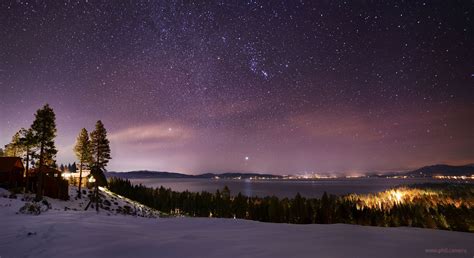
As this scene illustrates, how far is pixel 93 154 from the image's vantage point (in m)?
51.7

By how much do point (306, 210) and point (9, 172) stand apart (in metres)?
49.9

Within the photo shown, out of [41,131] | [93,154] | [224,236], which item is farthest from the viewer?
[93,154]

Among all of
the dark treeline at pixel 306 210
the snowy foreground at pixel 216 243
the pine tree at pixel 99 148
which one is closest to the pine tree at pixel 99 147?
the pine tree at pixel 99 148

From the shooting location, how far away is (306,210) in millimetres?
59594

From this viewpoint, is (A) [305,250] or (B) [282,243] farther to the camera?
(B) [282,243]

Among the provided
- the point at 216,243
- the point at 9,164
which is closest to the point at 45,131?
the point at 9,164

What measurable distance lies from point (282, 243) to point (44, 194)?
4631 cm

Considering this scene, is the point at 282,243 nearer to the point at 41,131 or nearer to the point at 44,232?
the point at 44,232

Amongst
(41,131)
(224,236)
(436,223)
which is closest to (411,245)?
(224,236)

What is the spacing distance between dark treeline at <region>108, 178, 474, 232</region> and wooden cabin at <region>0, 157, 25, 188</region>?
134 feet

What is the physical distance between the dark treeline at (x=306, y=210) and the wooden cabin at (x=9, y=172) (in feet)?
134

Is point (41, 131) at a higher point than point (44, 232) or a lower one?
higher

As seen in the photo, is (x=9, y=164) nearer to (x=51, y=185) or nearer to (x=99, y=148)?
(x=51, y=185)

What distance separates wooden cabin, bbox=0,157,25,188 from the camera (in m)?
41.8
